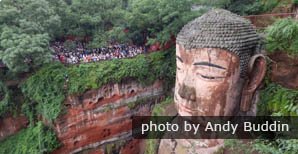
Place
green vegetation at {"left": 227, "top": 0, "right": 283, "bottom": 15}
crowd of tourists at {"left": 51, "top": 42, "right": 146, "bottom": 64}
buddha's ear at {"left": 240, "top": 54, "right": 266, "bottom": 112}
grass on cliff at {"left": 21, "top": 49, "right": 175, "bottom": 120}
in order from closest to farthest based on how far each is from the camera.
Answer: buddha's ear at {"left": 240, "top": 54, "right": 266, "bottom": 112} < grass on cliff at {"left": 21, "top": 49, "right": 175, "bottom": 120} < green vegetation at {"left": 227, "top": 0, "right": 283, "bottom": 15} < crowd of tourists at {"left": 51, "top": 42, "right": 146, "bottom": 64}

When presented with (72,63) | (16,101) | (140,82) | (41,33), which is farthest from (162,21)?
(16,101)

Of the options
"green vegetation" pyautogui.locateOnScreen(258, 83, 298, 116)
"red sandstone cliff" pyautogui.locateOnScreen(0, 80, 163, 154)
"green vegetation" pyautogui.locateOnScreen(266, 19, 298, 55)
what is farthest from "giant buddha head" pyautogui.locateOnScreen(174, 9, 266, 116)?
"red sandstone cliff" pyautogui.locateOnScreen(0, 80, 163, 154)

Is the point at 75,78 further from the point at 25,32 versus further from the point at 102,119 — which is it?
the point at 25,32

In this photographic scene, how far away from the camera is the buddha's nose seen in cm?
801

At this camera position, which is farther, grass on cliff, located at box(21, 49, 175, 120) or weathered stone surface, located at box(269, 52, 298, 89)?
grass on cliff, located at box(21, 49, 175, 120)

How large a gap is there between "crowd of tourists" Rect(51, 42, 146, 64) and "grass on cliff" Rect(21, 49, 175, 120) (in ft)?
2.71

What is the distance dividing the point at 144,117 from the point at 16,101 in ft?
21.9

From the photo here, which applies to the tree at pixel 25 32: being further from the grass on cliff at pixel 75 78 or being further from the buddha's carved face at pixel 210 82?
the buddha's carved face at pixel 210 82

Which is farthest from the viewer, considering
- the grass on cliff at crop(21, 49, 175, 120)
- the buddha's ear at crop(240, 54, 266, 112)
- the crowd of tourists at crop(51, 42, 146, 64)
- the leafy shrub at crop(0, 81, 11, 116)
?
the crowd of tourists at crop(51, 42, 146, 64)

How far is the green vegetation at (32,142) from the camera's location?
42.4 feet

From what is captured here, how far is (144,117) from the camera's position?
A: 15.3m

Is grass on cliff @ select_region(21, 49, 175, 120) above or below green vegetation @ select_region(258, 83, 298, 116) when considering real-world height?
below

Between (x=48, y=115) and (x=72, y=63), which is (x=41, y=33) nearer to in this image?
(x=72, y=63)

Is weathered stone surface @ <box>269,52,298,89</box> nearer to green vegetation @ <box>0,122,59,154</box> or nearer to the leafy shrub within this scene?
green vegetation @ <box>0,122,59,154</box>
